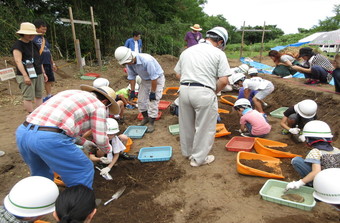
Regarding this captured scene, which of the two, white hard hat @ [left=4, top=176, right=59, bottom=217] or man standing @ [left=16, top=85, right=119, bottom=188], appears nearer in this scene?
white hard hat @ [left=4, top=176, right=59, bottom=217]

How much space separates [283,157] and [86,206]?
9.99 ft

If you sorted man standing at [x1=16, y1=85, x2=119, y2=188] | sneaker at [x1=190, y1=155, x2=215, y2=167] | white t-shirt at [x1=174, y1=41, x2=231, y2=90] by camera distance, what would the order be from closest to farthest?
man standing at [x1=16, y1=85, x2=119, y2=188]
white t-shirt at [x1=174, y1=41, x2=231, y2=90]
sneaker at [x1=190, y1=155, x2=215, y2=167]

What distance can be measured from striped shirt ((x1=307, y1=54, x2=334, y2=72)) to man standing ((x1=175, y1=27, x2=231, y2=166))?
412 centimetres

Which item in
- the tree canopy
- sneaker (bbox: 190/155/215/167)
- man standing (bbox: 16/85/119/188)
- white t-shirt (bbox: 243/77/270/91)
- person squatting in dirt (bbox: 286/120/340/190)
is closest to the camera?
man standing (bbox: 16/85/119/188)

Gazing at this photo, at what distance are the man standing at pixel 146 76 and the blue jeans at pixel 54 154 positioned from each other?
216 centimetres

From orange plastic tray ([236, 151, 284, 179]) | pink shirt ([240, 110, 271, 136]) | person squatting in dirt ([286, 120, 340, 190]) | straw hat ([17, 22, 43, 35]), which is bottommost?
orange plastic tray ([236, 151, 284, 179])

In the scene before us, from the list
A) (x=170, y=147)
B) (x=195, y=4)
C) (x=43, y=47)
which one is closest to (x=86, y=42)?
(x=43, y=47)

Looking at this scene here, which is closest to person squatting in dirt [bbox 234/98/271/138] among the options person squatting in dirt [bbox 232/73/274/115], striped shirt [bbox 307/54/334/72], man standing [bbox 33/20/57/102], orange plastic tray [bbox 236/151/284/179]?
orange plastic tray [bbox 236/151/284/179]

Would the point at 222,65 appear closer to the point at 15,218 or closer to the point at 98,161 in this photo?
the point at 98,161

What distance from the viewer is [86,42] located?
11.3 meters

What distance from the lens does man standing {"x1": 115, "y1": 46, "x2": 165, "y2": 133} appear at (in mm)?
3944

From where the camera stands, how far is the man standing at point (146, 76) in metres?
3.94

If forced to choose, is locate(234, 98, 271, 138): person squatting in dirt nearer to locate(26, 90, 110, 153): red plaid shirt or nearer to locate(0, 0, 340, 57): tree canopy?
locate(26, 90, 110, 153): red plaid shirt

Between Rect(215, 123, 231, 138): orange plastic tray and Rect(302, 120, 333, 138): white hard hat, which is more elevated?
Rect(302, 120, 333, 138): white hard hat
